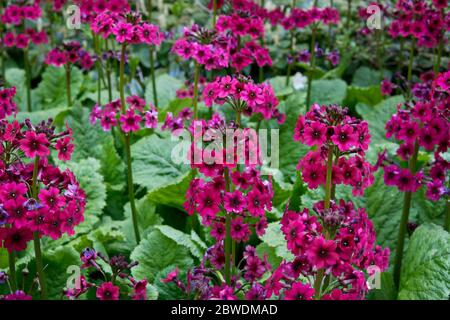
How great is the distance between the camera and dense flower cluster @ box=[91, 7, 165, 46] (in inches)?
131

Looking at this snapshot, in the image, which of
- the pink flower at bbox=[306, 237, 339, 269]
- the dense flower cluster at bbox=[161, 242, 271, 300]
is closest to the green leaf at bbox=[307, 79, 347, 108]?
the dense flower cluster at bbox=[161, 242, 271, 300]

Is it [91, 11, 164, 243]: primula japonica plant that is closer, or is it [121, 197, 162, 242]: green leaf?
[91, 11, 164, 243]: primula japonica plant

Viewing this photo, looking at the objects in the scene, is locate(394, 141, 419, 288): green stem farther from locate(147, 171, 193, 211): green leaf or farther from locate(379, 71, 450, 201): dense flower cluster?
locate(147, 171, 193, 211): green leaf

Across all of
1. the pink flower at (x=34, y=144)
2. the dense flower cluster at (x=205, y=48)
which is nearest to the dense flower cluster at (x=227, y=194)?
the pink flower at (x=34, y=144)

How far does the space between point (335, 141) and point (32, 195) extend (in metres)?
1.17

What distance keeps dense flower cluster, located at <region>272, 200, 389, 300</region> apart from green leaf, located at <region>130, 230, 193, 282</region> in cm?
119

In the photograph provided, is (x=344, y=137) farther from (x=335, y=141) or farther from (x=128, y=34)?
(x=128, y=34)

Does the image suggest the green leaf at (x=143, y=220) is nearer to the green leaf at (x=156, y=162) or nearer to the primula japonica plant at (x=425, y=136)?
the green leaf at (x=156, y=162)

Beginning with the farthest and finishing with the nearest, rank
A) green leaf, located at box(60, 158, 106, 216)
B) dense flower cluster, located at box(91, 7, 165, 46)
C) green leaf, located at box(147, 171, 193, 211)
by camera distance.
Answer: green leaf, located at box(60, 158, 106, 216) < green leaf, located at box(147, 171, 193, 211) < dense flower cluster, located at box(91, 7, 165, 46)

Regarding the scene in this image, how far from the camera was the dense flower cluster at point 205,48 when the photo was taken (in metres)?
3.49

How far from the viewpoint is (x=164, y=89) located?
5.68 metres

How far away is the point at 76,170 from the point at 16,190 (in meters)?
1.72

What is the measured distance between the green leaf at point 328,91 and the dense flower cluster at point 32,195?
10.2 feet

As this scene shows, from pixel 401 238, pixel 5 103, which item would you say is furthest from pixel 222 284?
pixel 5 103
